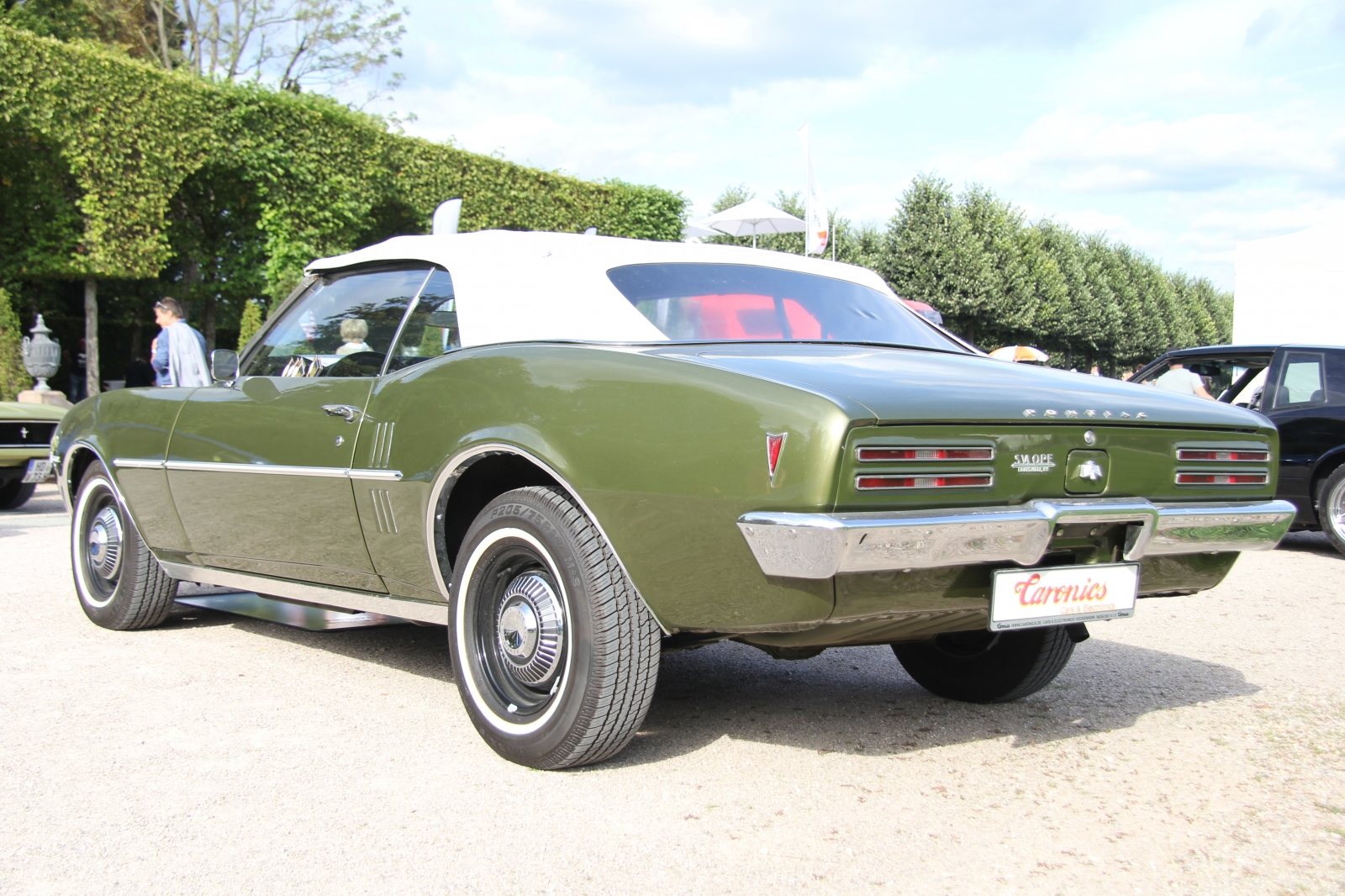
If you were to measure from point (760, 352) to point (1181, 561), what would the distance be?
4.24 feet

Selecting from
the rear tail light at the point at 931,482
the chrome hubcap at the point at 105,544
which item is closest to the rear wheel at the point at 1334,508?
the rear tail light at the point at 931,482

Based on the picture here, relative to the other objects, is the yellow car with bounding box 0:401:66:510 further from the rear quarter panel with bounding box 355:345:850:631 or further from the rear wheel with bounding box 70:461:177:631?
the rear quarter panel with bounding box 355:345:850:631

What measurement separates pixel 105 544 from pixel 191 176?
1360cm

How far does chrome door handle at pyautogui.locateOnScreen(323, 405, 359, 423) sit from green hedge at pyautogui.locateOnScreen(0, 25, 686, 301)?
42.7ft

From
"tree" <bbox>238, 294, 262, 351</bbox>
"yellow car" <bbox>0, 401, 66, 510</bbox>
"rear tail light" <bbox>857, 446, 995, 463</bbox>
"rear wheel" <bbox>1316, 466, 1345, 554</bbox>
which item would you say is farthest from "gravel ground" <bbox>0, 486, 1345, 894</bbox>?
"tree" <bbox>238, 294, 262, 351</bbox>

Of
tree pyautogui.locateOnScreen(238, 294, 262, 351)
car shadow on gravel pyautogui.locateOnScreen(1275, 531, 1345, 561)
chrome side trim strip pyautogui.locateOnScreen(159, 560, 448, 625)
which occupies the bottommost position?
car shadow on gravel pyautogui.locateOnScreen(1275, 531, 1345, 561)

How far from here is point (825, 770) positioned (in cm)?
305

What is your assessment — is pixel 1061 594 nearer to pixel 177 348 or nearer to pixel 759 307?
pixel 759 307

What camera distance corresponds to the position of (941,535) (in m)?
2.50

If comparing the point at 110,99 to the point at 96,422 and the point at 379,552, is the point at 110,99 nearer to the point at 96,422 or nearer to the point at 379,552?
the point at 96,422

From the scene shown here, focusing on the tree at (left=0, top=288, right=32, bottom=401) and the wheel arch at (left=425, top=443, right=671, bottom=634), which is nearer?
the wheel arch at (left=425, top=443, right=671, bottom=634)

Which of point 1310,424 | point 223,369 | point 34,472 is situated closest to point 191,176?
point 34,472

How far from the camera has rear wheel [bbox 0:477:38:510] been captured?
9.95 m

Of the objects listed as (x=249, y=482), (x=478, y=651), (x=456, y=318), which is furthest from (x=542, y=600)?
(x=249, y=482)
